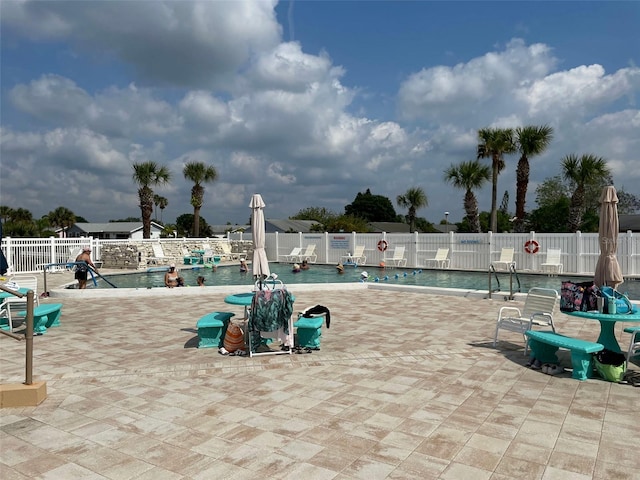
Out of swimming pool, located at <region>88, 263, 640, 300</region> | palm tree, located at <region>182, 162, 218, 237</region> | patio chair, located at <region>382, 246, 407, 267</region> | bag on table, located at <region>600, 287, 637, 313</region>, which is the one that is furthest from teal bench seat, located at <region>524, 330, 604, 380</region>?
palm tree, located at <region>182, 162, 218, 237</region>

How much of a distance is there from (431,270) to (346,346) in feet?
51.1

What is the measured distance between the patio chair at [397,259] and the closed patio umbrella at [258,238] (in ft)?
48.6

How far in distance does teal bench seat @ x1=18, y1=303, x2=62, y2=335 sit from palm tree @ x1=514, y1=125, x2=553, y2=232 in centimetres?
2306

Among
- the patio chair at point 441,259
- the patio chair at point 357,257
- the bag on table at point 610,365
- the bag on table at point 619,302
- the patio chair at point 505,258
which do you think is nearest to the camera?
the bag on table at point 610,365

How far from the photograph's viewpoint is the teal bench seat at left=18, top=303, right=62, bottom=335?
7.82 m

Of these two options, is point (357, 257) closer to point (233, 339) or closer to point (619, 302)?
point (233, 339)

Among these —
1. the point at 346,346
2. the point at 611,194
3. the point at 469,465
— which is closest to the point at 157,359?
the point at 346,346

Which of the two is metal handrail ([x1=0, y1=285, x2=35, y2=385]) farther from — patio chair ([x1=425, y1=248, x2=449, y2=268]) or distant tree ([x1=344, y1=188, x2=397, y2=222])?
distant tree ([x1=344, y1=188, x2=397, y2=222])

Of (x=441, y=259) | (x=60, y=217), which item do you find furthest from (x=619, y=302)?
(x=60, y=217)

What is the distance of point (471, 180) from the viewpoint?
94.0 ft

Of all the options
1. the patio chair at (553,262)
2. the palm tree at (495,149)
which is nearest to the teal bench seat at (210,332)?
the patio chair at (553,262)

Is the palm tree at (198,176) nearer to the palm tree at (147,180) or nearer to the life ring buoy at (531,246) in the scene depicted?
the palm tree at (147,180)

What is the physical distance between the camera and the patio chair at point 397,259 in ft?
74.4

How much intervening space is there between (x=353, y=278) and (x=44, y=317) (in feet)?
43.2
